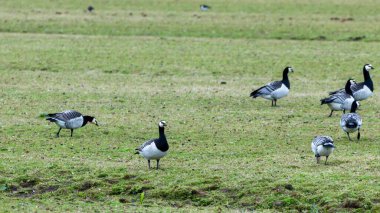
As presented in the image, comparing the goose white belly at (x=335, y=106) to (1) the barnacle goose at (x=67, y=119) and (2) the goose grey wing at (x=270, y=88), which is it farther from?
(1) the barnacle goose at (x=67, y=119)

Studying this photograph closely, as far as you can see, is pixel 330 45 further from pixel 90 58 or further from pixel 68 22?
pixel 68 22

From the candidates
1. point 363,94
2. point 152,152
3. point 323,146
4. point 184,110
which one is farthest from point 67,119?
point 363,94

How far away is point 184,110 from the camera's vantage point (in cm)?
2717

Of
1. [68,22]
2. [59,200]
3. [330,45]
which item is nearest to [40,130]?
[59,200]

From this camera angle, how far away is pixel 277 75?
3500 centimetres

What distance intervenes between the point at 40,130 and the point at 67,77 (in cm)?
1020

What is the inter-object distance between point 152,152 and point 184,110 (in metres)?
8.44

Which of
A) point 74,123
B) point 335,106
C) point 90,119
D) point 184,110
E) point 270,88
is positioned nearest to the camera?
point 74,123

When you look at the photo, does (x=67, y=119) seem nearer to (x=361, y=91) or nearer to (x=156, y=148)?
(x=156, y=148)

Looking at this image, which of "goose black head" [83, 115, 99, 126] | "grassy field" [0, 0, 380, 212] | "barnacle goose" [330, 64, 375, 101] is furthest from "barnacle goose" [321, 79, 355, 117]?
"goose black head" [83, 115, 99, 126]

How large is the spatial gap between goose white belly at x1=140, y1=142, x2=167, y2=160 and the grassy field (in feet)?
1.05

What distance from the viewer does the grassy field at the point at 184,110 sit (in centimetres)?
1764

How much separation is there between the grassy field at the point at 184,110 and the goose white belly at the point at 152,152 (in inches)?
12.6

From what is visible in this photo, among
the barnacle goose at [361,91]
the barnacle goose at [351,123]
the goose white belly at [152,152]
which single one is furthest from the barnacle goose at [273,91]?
the goose white belly at [152,152]
